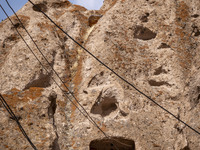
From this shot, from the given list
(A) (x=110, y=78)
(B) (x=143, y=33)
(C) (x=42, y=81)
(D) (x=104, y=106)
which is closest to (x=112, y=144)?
(D) (x=104, y=106)

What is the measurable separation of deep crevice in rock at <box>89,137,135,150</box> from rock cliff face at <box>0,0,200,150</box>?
0.12ft

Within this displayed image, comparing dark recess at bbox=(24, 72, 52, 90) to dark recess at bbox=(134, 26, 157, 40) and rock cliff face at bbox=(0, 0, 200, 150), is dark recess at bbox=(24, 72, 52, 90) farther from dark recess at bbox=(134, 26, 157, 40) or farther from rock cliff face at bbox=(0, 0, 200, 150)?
dark recess at bbox=(134, 26, 157, 40)

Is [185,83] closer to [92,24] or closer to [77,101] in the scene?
[77,101]

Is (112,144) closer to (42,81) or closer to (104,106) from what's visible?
(104,106)

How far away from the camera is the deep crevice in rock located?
400 inches

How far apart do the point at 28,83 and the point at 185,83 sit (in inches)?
241

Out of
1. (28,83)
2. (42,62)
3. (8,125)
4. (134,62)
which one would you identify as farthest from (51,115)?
(134,62)

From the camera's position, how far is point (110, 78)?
11.2 meters

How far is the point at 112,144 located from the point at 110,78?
2.45 metres

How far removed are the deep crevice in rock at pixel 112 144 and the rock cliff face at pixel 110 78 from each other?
0.12ft

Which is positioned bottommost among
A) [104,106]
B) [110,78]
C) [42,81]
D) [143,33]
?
[104,106]

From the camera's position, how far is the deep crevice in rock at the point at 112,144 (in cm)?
1016

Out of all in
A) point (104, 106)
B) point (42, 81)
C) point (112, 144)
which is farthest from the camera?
point (42, 81)

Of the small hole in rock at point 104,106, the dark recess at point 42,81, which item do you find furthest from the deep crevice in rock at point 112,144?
the dark recess at point 42,81
